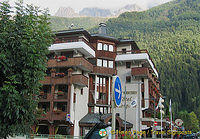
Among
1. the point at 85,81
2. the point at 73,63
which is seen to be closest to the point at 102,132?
the point at 73,63

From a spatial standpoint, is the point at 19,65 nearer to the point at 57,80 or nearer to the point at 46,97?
the point at 57,80

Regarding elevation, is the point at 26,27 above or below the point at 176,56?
below

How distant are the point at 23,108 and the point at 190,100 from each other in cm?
12313

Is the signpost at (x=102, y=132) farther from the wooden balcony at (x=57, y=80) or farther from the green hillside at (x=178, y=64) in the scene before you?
the green hillside at (x=178, y=64)

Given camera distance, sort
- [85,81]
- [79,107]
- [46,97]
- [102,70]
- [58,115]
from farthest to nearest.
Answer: [102,70], [79,107], [85,81], [46,97], [58,115]

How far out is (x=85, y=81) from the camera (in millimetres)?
39438

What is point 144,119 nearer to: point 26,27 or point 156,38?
point 26,27

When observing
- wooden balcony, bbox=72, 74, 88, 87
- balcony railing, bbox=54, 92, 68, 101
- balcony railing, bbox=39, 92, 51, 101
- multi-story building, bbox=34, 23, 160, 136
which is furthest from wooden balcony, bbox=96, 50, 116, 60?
balcony railing, bbox=39, 92, 51, 101

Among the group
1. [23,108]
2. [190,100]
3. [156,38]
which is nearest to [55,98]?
[23,108]

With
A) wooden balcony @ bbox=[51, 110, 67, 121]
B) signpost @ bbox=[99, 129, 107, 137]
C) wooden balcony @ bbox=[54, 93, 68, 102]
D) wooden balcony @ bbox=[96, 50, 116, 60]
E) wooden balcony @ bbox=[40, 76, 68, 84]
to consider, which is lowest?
signpost @ bbox=[99, 129, 107, 137]

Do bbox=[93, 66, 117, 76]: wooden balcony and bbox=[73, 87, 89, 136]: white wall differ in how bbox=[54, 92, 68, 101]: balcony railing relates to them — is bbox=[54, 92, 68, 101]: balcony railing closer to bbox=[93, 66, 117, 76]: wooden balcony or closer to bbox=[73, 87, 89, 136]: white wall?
bbox=[73, 87, 89, 136]: white wall

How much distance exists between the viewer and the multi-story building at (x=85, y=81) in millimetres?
38000

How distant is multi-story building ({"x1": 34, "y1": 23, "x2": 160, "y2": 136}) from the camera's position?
3800cm

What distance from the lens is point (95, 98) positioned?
4278cm
